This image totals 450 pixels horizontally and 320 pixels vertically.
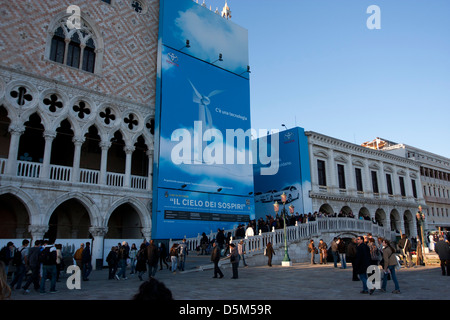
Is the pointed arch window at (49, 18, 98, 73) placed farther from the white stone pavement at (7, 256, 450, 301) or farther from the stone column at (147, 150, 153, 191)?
the white stone pavement at (7, 256, 450, 301)

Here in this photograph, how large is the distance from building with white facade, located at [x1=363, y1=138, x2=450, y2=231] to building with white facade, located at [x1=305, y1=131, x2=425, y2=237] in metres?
2.03

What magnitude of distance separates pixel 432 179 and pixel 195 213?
35331mm

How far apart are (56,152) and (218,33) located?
13.4m

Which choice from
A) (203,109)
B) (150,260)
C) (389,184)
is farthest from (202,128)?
(389,184)

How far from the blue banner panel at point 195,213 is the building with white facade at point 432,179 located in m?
27.2

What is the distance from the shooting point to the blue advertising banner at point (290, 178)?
27.4 meters

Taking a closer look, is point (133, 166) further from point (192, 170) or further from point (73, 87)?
point (73, 87)

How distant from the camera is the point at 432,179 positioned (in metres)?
43.6

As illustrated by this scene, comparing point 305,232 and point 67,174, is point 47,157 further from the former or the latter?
point 305,232

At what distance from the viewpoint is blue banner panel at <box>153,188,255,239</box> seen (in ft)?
64.4

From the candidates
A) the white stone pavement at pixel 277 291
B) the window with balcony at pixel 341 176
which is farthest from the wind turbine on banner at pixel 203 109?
the window with balcony at pixel 341 176

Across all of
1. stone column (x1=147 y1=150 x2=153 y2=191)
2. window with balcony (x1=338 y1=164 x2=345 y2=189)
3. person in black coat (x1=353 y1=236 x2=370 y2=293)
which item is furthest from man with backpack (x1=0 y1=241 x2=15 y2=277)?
window with balcony (x1=338 y1=164 x2=345 y2=189)
